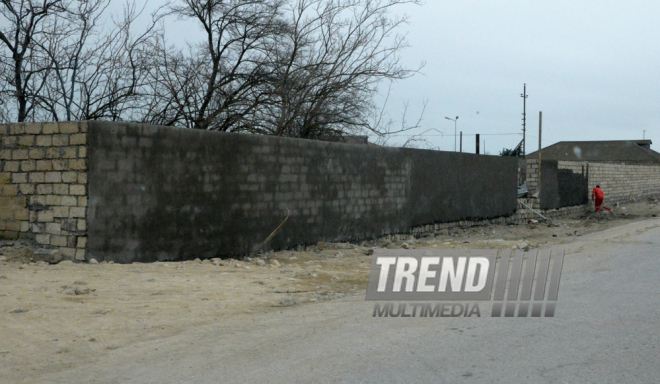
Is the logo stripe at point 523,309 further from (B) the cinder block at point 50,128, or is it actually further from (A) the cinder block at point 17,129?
(A) the cinder block at point 17,129

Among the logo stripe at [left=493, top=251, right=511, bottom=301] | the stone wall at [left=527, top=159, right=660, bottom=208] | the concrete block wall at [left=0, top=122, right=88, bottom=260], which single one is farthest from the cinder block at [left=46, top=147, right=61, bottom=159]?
the stone wall at [left=527, top=159, right=660, bottom=208]

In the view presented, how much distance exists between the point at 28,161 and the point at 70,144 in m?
0.95

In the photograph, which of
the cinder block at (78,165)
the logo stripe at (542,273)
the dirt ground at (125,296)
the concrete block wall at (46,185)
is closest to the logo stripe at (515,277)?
the logo stripe at (542,273)

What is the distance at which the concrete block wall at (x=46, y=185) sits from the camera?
Result: 7.95 metres

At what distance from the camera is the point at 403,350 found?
4.49m

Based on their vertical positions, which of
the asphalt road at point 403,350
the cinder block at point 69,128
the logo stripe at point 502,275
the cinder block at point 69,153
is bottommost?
the asphalt road at point 403,350

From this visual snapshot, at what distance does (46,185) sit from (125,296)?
2821 millimetres

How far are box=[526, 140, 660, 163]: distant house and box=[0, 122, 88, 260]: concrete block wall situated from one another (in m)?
68.1

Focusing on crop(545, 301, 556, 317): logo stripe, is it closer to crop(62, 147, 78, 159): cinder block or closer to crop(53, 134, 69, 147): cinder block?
crop(62, 147, 78, 159): cinder block

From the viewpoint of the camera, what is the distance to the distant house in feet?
227

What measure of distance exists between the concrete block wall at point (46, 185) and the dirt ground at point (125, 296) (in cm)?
31

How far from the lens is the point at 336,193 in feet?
40.4

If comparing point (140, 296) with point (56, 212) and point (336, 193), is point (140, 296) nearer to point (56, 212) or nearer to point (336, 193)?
point (56, 212)

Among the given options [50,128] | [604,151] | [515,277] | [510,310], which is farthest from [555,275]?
[604,151]
